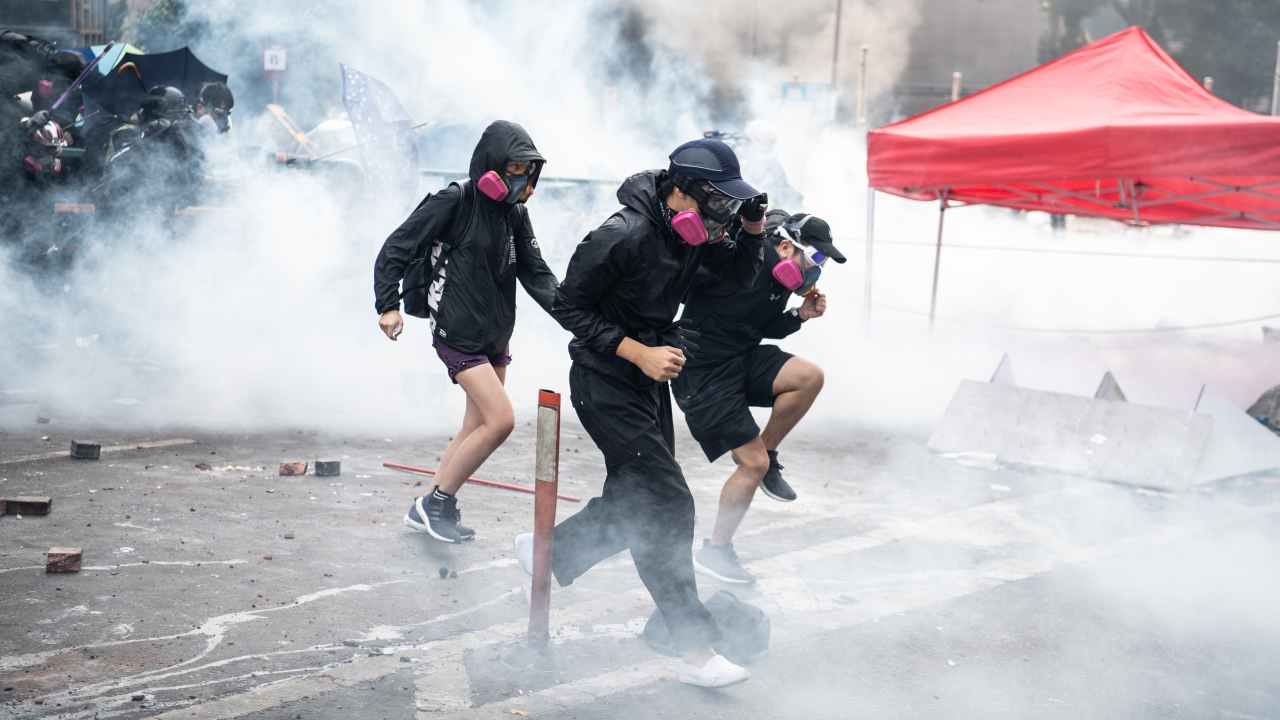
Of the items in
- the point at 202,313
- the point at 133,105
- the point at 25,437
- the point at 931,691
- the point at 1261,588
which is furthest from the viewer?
the point at 133,105

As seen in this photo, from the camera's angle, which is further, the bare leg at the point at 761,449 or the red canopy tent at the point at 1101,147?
the red canopy tent at the point at 1101,147

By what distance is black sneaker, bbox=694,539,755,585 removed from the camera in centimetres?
444

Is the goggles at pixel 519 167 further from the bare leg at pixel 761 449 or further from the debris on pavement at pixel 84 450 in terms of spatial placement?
the debris on pavement at pixel 84 450

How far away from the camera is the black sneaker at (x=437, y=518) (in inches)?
184

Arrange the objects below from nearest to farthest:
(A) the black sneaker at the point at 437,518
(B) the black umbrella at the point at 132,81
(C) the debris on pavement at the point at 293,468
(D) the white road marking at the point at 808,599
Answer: (D) the white road marking at the point at 808,599 < (A) the black sneaker at the point at 437,518 < (C) the debris on pavement at the point at 293,468 < (B) the black umbrella at the point at 132,81

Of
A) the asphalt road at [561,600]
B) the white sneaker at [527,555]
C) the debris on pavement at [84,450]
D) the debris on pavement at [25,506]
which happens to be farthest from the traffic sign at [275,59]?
the white sneaker at [527,555]

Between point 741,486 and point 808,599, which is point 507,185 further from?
point 808,599

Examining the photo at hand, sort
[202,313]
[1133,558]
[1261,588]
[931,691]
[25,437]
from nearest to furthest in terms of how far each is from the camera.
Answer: [931,691] < [1261,588] < [1133,558] < [25,437] < [202,313]

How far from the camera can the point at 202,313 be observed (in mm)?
9453

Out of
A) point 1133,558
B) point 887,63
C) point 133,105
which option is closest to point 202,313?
point 133,105

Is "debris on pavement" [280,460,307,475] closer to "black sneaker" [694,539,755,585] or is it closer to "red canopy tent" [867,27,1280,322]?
"black sneaker" [694,539,755,585]

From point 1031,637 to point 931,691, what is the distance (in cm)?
77

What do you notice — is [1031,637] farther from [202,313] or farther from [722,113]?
[722,113]

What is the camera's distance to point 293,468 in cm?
557
